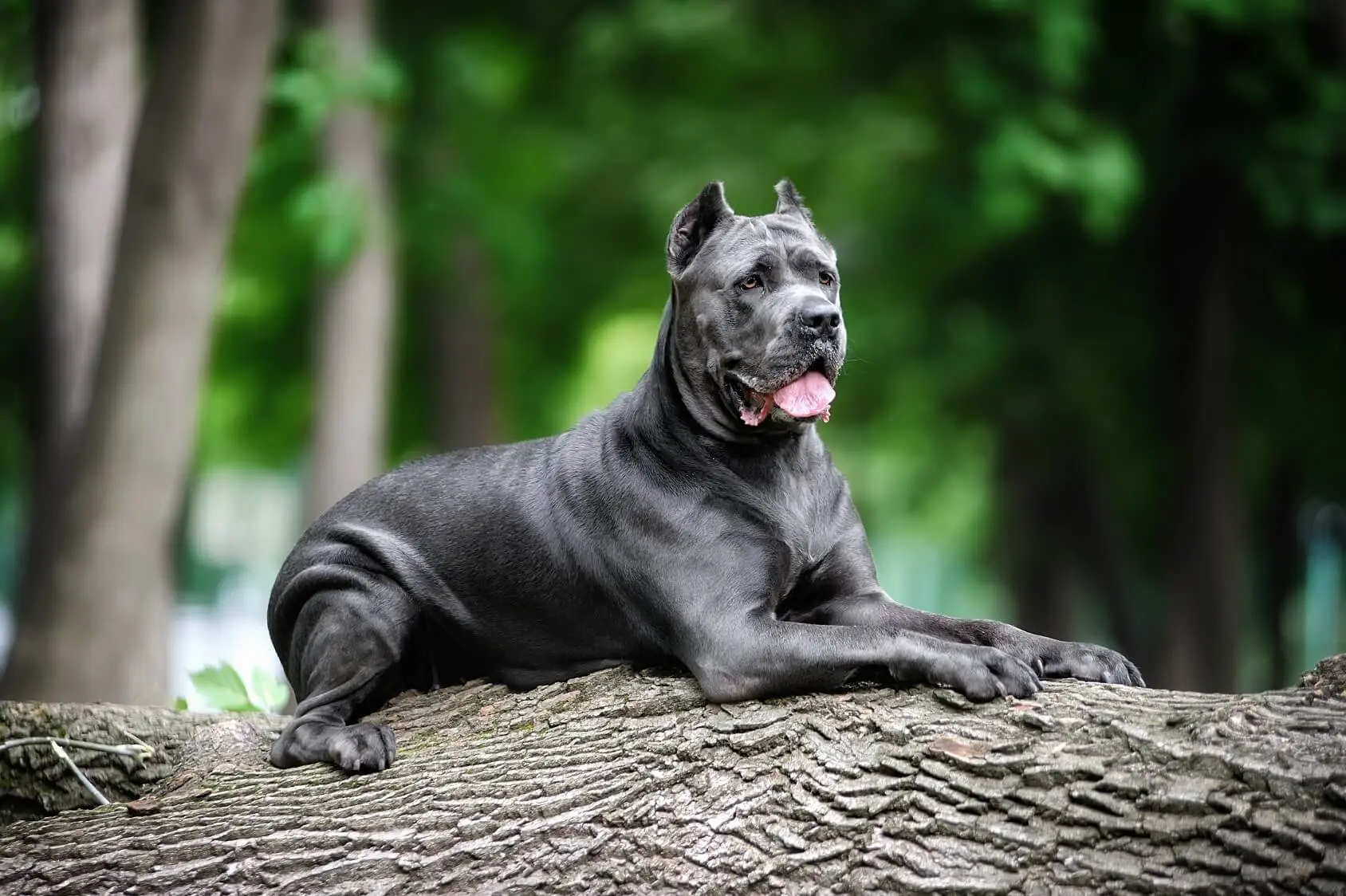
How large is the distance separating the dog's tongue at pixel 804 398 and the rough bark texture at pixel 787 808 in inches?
38.0

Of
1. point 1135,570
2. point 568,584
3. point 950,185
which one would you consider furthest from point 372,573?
point 1135,570

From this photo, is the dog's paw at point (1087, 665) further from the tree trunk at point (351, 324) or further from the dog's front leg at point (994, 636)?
the tree trunk at point (351, 324)

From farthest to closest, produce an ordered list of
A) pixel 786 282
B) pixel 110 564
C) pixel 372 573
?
pixel 110 564 < pixel 372 573 < pixel 786 282

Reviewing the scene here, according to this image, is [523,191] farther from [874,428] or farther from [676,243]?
[676,243]

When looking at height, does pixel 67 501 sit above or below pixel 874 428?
below

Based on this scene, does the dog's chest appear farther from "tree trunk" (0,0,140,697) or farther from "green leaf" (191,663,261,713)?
"tree trunk" (0,0,140,697)

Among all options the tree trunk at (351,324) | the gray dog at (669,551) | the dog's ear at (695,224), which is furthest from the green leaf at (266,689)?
the tree trunk at (351,324)

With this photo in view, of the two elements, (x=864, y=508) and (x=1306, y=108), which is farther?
(x=864, y=508)

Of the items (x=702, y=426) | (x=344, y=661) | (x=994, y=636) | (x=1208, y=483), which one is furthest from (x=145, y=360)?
(x=1208, y=483)

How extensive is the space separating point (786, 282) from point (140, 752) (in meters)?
2.90

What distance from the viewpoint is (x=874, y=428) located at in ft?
58.5

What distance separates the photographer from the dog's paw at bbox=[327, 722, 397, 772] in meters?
4.70

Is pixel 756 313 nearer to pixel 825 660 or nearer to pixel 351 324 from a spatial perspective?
pixel 825 660

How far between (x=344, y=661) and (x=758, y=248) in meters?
2.10
